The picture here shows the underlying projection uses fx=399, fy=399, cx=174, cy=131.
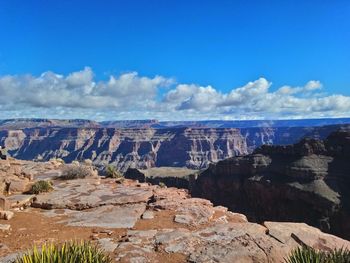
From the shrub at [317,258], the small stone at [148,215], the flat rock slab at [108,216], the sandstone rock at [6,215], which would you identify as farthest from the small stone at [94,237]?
the shrub at [317,258]

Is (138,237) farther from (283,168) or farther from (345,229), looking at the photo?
(283,168)

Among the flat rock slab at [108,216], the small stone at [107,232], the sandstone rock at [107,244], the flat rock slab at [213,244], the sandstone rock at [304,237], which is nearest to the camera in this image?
the flat rock slab at [213,244]

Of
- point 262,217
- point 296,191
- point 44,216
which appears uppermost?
point 44,216

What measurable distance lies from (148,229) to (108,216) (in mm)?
2208

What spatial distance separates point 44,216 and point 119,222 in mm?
2847

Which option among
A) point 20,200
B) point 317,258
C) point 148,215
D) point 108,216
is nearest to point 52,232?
point 108,216

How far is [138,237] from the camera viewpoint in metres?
10.4

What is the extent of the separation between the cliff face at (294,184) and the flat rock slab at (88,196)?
5310 centimetres

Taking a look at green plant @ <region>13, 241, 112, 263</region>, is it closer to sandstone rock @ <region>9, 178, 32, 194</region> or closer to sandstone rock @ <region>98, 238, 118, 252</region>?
sandstone rock @ <region>98, 238, 118, 252</region>

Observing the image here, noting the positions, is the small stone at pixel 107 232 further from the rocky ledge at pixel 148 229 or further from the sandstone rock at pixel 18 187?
the sandstone rock at pixel 18 187

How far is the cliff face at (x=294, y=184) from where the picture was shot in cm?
6800

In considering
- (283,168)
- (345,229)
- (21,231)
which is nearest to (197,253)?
(21,231)

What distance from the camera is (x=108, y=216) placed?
42.9ft

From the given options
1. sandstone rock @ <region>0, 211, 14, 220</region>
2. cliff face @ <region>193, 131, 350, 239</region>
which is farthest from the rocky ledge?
cliff face @ <region>193, 131, 350, 239</region>
